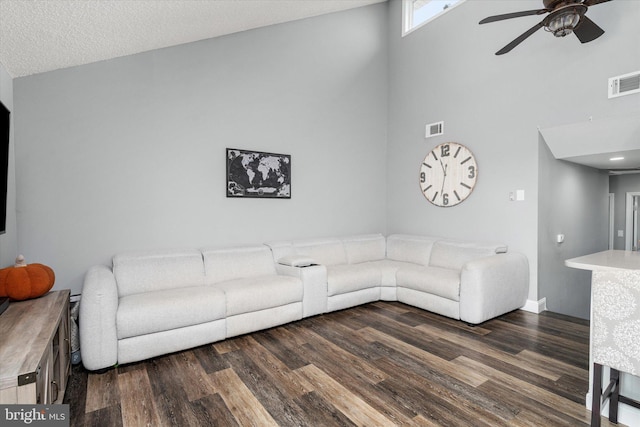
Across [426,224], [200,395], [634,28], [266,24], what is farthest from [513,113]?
[200,395]

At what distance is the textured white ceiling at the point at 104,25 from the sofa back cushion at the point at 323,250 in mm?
2610

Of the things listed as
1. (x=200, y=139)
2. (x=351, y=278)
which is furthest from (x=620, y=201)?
(x=200, y=139)

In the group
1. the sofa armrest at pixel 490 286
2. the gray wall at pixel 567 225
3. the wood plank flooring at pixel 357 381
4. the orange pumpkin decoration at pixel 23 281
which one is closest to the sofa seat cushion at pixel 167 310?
the wood plank flooring at pixel 357 381

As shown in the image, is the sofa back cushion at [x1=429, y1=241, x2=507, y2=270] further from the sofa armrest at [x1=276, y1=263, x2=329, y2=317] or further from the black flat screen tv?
the black flat screen tv

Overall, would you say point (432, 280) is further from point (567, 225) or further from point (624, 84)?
point (624, 84)

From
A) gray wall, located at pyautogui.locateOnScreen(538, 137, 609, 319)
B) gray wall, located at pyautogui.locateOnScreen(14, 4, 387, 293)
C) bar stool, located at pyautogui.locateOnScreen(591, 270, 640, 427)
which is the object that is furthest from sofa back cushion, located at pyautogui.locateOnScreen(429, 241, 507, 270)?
bar stool, located at pyautogui.locateOnScreen(591, 270, 640, 427)

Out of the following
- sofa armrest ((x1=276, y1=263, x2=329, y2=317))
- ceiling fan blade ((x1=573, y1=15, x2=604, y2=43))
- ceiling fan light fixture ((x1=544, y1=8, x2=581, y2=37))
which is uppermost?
ceiling fan blade ((x1=573, y1=15, x2=604, y2=43))

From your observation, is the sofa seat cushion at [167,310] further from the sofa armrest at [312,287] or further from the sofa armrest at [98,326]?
the sofa armrest at [312,287]

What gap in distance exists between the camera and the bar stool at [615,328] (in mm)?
1620

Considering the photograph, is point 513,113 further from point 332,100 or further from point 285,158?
point 285,158

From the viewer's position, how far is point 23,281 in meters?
2.24

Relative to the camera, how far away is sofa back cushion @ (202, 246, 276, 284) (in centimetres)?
347

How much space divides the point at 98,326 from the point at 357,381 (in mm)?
1903

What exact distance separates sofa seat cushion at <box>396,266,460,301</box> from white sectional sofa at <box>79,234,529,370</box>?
11mm
